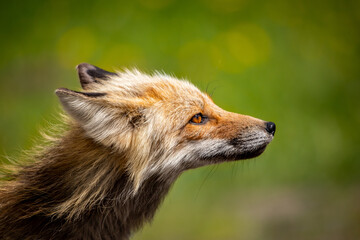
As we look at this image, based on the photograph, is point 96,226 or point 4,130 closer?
point 96,226

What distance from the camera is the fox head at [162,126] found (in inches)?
120

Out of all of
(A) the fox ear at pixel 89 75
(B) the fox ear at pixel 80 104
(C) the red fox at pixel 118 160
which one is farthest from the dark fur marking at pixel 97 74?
(B) the fox ear at pixel 80 104

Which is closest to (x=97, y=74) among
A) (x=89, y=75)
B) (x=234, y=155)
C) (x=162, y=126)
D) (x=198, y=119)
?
(x=89, y=75)

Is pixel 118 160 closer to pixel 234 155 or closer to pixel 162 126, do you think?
pixel 162 126

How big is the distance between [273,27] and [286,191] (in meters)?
3.05

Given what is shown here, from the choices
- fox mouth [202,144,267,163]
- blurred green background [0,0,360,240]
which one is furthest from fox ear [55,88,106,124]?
blurred green background [0,0,360,240]

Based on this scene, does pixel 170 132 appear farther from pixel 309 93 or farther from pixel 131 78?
pixel 309 93

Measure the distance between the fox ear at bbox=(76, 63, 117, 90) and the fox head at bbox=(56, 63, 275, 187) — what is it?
0.11 meters

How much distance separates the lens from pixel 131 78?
12.0 ft

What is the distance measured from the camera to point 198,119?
337cm

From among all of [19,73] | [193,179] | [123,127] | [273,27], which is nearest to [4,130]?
[19,73]

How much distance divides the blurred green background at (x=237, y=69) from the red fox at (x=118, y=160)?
3.06 metres

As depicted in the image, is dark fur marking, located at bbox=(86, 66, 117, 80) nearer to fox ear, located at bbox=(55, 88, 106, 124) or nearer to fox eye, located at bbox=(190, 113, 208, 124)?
fox ear, located at bbox=(55, 88, 106, 124)

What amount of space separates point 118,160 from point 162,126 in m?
0.43
